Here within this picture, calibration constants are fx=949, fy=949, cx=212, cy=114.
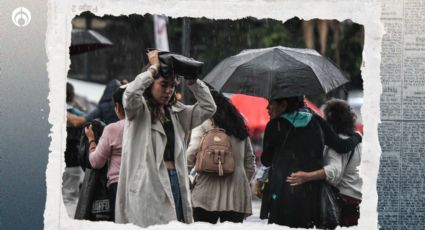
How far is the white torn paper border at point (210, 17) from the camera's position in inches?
277

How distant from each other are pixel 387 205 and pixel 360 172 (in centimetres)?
32

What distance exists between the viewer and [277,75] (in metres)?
7.33

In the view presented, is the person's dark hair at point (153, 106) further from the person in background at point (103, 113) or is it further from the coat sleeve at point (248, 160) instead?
the person in background at point (103, 113)

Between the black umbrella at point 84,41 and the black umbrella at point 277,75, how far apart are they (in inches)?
182

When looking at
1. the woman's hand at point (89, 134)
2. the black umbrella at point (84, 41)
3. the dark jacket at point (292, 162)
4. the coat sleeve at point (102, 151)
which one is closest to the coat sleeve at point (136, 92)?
the coat sleeve at point (102, 151)

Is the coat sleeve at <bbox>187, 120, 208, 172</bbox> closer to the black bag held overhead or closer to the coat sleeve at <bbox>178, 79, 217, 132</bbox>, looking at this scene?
the coat sleeve at <bbox>178, 79, 217, 132</bbox>

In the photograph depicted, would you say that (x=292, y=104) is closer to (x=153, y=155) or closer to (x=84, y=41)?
(x=153, y=155)

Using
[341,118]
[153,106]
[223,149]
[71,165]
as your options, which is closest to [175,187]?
[153,106]

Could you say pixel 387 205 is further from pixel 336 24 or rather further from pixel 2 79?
pixel 336 24

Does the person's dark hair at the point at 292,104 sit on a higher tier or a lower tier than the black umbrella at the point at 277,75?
lower

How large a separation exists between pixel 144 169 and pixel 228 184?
144 cm

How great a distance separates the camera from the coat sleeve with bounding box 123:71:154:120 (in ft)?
21.2

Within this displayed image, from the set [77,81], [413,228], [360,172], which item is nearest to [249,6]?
[360,172]

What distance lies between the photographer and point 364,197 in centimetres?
722
